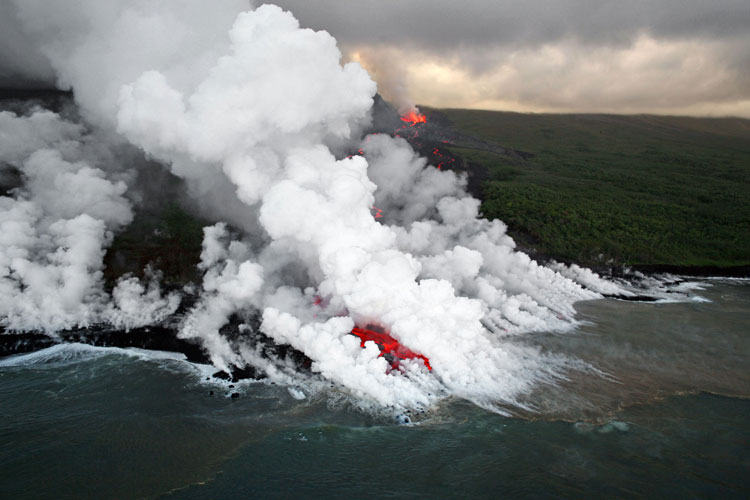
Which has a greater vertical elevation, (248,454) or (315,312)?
(315,312)

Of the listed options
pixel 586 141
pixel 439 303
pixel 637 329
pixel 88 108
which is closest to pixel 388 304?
pixel 439 303

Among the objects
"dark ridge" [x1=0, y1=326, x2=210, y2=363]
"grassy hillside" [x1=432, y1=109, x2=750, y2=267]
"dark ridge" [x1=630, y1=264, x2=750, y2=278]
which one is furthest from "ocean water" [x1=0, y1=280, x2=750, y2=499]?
"grassy hillside" [x1=432, y1=109, x2=750, y2=267]

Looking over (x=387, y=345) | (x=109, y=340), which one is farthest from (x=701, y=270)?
(x=109, y=340)

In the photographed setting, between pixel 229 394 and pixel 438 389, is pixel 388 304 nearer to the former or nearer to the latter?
pixel 438 389

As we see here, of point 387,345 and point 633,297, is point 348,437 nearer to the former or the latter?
point 387,345

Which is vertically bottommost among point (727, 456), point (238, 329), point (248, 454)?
point (727, 456)

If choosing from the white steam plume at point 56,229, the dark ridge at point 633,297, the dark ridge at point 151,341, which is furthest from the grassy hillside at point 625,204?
the white steam plume at point 56,229
